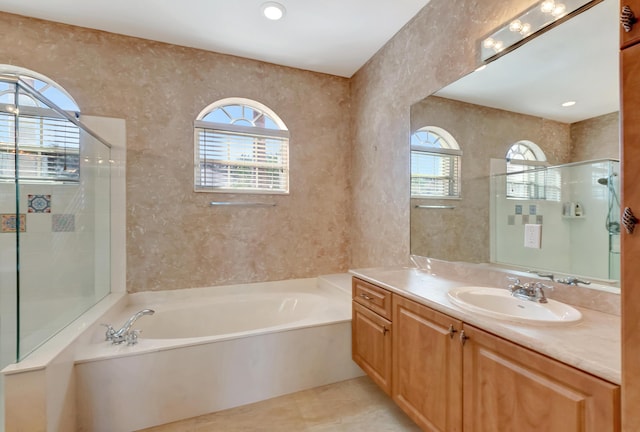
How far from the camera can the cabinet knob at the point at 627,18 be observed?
26.6 inches

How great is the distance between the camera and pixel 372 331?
6.08 ft

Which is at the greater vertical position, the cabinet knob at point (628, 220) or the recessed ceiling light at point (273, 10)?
the recessed ceiling light at point (273, 10)

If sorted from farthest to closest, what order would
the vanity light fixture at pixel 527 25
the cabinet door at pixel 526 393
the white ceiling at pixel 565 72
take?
the vanity light fixture at pixel 527 25 → the white ceiling at pixel 565 72 → the cabinet door at pixel 526 393

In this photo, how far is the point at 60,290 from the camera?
1.93 meters

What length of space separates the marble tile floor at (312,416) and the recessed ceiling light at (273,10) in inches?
112

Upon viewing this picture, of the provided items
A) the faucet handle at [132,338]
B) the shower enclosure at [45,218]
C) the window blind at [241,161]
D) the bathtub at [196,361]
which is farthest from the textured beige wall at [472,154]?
the shower enclosure at [45,218]

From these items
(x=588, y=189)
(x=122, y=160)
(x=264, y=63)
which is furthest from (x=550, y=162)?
(x=122, y=160)

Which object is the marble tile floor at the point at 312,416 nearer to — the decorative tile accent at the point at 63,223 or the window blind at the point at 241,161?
the decorative tile accent at the point at 63,223

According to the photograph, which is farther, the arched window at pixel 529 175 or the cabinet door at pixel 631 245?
the arched window at pixel 529 175

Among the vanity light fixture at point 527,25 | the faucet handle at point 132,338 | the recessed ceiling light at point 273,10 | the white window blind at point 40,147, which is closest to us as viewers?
the vanity light fixture at point 527,25

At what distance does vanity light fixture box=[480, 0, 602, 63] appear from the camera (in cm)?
130

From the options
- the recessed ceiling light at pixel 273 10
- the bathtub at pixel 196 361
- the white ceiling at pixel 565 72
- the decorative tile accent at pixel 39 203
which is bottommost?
the bathtub at pixel 196 361

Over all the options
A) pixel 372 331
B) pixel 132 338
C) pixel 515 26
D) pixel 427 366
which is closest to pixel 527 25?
pixel 515 26

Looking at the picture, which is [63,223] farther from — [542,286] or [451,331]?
[542,286]
